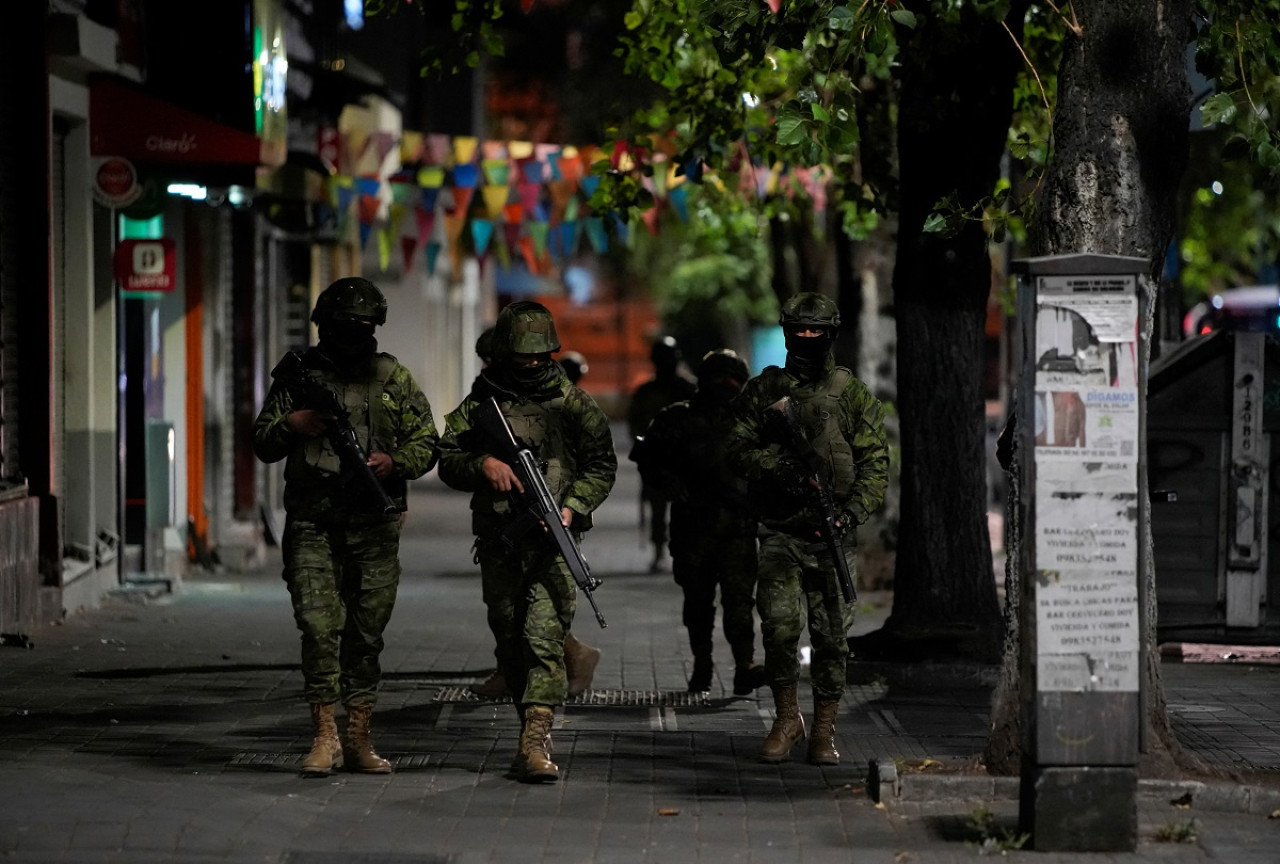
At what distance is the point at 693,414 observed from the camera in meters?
11.0

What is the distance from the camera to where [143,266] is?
15133 millimetres

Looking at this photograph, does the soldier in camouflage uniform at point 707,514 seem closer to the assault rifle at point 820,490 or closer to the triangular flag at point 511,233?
the assault rifle at point 820,490

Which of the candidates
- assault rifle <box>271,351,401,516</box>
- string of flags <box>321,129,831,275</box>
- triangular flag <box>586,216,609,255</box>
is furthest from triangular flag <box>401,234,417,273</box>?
assault rifle <box>271,351,401,516</box>

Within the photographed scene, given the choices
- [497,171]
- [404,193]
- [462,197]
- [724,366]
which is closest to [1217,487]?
[724,366]

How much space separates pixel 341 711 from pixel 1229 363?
5.50 metres

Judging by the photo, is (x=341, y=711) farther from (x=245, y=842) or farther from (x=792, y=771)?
(x=245, y=842)

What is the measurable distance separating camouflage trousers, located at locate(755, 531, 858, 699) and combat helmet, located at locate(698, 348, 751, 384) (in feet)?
7.23

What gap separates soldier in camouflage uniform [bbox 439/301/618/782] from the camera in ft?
27.5

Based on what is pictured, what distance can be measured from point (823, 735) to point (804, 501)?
3.16 feet

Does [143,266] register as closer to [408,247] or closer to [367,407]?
[408,247]

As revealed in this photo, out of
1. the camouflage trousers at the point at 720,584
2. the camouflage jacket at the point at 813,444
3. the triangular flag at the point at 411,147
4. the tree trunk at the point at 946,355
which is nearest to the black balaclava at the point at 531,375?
the camouflage jacket at the point at 813,444

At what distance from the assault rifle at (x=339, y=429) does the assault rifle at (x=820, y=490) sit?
61.8 inches

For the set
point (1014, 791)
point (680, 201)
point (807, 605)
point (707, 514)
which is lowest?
point (1014, 791)

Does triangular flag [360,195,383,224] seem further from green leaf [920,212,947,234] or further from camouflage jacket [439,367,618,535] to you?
green leaf [920,212,947,234]
